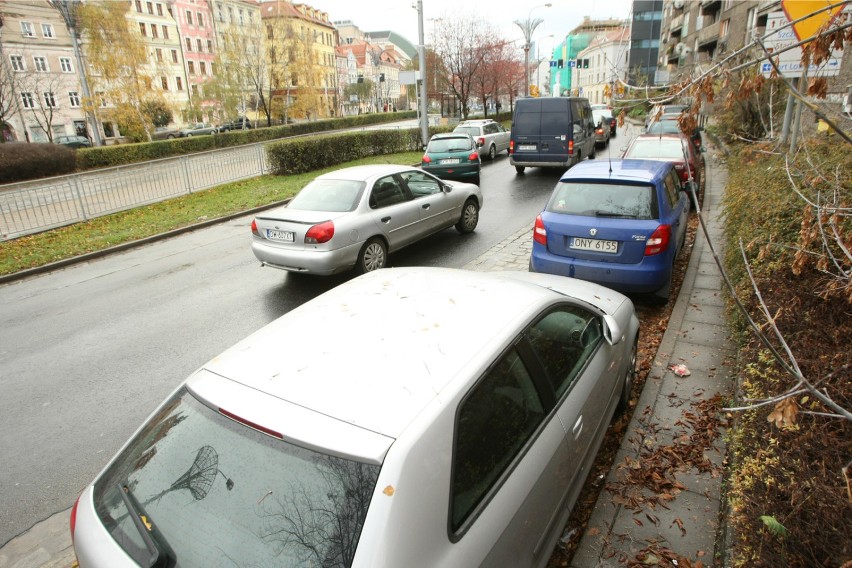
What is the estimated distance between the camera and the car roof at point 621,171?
6.16 meters

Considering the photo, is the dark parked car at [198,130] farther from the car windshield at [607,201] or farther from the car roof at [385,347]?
the car roof at [385,347]

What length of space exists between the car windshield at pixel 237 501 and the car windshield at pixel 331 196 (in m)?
5.93

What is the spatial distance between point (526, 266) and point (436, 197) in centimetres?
224

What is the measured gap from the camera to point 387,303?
275 cm

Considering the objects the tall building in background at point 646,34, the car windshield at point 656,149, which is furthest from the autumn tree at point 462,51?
the tall building in background at point 646,34

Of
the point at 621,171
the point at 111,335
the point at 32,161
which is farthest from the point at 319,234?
the point at 32,161

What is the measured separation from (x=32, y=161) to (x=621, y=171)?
23.5 metres

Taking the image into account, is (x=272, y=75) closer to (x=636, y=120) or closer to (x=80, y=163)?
(x=80, y=163)

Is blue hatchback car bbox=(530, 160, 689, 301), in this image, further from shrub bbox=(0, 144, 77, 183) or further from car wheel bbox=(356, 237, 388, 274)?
shrub bbox=(0, 144, 77, 183)

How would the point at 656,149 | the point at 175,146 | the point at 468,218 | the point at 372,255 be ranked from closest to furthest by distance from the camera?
the point at 372,255 < the point at 468,218 < the point at 656,149 < the point at 175,146

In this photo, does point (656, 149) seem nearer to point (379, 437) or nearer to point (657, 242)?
point (657, 242)

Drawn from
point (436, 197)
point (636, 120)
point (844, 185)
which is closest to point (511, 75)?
point (636, 120)

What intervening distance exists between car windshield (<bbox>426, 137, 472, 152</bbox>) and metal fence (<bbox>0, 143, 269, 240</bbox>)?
674 cm

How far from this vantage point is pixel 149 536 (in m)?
1.76
